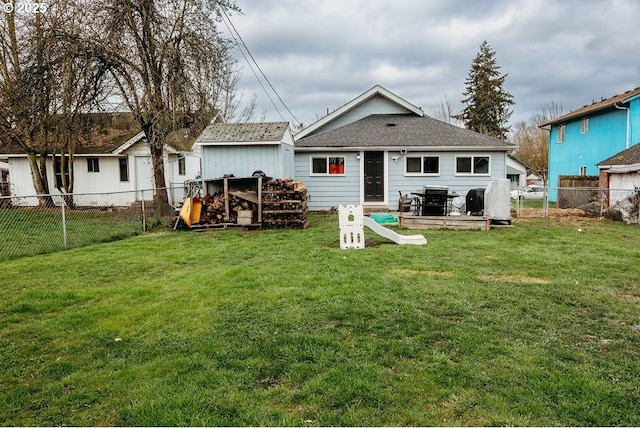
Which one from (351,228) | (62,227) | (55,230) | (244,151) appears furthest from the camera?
(244,151)

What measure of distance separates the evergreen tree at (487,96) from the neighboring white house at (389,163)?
21856 mm

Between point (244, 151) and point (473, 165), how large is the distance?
8796 millimetres

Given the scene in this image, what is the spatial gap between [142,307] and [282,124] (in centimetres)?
1028

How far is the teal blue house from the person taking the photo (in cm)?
1922

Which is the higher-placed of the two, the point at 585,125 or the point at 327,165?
the point at 585,125

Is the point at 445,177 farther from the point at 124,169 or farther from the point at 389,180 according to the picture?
the point at 124,169

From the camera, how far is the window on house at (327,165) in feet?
53.6

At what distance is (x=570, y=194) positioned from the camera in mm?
19469

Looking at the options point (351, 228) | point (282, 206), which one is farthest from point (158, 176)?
point (351, 228)

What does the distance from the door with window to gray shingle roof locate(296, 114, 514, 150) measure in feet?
2.02

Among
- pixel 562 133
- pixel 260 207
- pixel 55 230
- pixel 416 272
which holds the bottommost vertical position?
pixel 416 272

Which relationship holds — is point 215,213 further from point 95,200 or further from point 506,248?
point 95,200

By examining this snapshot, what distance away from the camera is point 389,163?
16219 millimetres

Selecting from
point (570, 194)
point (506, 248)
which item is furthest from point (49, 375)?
point (570, 194)
